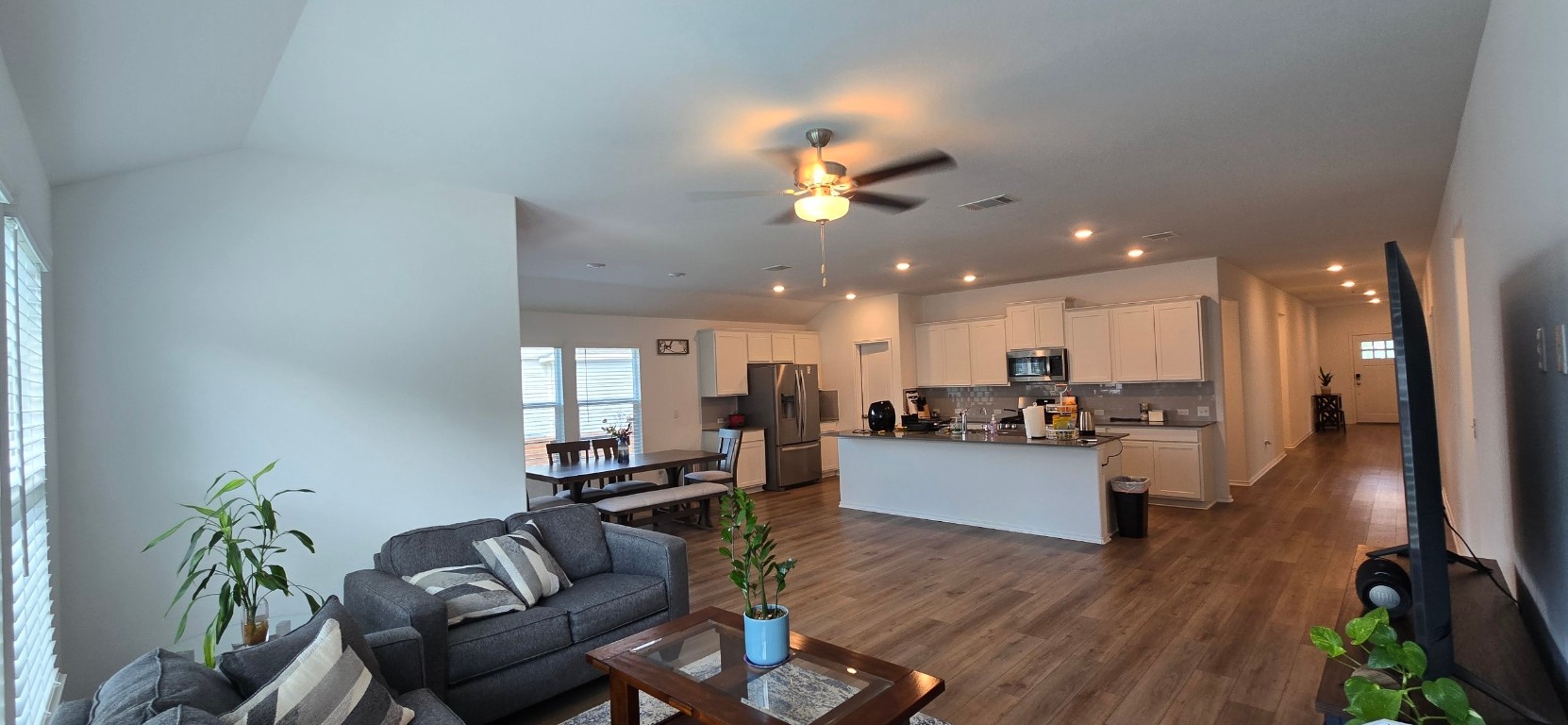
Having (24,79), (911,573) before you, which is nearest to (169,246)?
(24,79)

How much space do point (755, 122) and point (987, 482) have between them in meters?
4.24

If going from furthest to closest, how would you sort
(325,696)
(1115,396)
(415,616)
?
(1115,396), (415,616), (325,696)

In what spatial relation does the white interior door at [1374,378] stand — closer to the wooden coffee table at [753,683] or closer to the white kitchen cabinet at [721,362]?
the white kitchen cabinet at [721,362]

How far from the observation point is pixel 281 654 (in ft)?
6.32

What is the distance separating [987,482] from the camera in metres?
5.98

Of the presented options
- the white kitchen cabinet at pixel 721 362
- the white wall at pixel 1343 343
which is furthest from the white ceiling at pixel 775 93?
the white wall at pixel 1343 343

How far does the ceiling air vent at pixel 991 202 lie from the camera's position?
4184mm

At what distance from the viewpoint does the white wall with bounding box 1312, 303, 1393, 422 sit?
43.0 ft

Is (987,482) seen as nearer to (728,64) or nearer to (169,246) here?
(728,64)

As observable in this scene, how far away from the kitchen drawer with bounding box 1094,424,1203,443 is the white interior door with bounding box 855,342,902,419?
8.89ft

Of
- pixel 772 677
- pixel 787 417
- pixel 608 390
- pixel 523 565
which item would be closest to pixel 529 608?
pixel 523 565

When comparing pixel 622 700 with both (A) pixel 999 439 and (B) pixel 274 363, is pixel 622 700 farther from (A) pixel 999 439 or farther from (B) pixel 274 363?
(A) pixel 999 439

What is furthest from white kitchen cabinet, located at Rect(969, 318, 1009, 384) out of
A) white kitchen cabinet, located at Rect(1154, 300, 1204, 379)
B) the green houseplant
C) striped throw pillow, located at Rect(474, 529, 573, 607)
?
the green houseplant

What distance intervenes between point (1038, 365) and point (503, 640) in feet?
20.8
